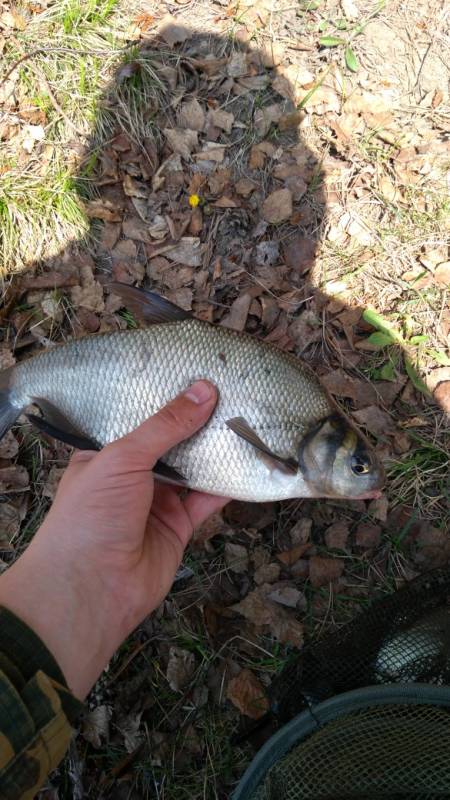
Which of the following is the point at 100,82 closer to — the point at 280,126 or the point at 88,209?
the point at 88,209

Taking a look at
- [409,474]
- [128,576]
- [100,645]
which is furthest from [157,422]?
[409,474]

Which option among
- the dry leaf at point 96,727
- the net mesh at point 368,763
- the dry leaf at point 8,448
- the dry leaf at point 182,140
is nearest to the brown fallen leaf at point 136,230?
the dry leaf at point 182,140

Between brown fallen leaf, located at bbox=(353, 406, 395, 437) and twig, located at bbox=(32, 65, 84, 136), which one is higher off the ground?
twig, located at bbox=(32, 65, 84, 136)

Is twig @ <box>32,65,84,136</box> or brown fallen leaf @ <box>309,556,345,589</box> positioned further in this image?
twig @ <box>32,65,84,136</box>

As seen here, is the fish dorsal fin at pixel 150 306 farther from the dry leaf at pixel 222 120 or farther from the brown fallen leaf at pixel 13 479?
the dry leaf at pixel 222 120

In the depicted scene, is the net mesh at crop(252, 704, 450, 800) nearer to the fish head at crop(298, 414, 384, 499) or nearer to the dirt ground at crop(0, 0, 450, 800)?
the dirt ground at crop(0, 0, 450, 800)

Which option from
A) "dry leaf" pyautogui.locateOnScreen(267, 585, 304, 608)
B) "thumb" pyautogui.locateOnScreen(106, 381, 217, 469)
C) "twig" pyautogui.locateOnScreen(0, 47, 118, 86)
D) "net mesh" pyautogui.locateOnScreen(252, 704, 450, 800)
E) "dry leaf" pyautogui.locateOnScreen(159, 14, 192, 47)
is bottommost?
"dry leaf" pyautogui.locateOnScreen(267, 585, 304, 608)

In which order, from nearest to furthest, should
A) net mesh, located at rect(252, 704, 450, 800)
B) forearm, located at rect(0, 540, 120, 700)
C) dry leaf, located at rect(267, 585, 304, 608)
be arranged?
forearm, located at rect(0, 540, 120, 700) < net mesh, located at rect(252, 704, 450, 800) < dry leaf, located at rect(267, 585, 304, 608)

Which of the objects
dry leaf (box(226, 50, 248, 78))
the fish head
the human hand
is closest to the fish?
the fish head
